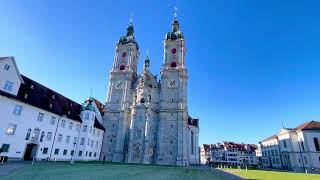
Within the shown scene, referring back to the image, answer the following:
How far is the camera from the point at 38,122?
3291 centimetres

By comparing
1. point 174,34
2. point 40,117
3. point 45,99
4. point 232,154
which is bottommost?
point 232,154

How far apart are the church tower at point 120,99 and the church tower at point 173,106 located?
1005cm

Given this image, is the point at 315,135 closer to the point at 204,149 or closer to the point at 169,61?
the point at 169,61

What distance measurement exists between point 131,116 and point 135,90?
8.81 meters

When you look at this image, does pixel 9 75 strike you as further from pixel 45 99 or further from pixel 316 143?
pixel 316 143

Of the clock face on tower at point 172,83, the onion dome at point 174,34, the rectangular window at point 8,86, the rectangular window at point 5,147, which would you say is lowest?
the rectangular window at point 5,147

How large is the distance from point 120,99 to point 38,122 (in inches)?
1129

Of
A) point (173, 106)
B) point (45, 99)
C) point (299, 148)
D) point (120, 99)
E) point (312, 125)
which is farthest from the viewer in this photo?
point (120, 99)

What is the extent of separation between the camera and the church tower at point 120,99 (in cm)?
5469

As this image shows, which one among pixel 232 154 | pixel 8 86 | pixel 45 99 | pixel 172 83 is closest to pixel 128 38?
pixel 172 83

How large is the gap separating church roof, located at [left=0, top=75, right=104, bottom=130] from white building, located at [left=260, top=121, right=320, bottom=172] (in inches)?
2234

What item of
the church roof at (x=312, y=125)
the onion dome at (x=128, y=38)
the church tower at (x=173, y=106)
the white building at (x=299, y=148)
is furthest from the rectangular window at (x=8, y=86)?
the church roof at (x=312, y=125)

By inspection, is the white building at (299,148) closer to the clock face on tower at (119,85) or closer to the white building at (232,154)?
the white building at (232,154)

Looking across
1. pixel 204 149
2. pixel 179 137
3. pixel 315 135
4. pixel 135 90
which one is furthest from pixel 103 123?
pixel 204 149
